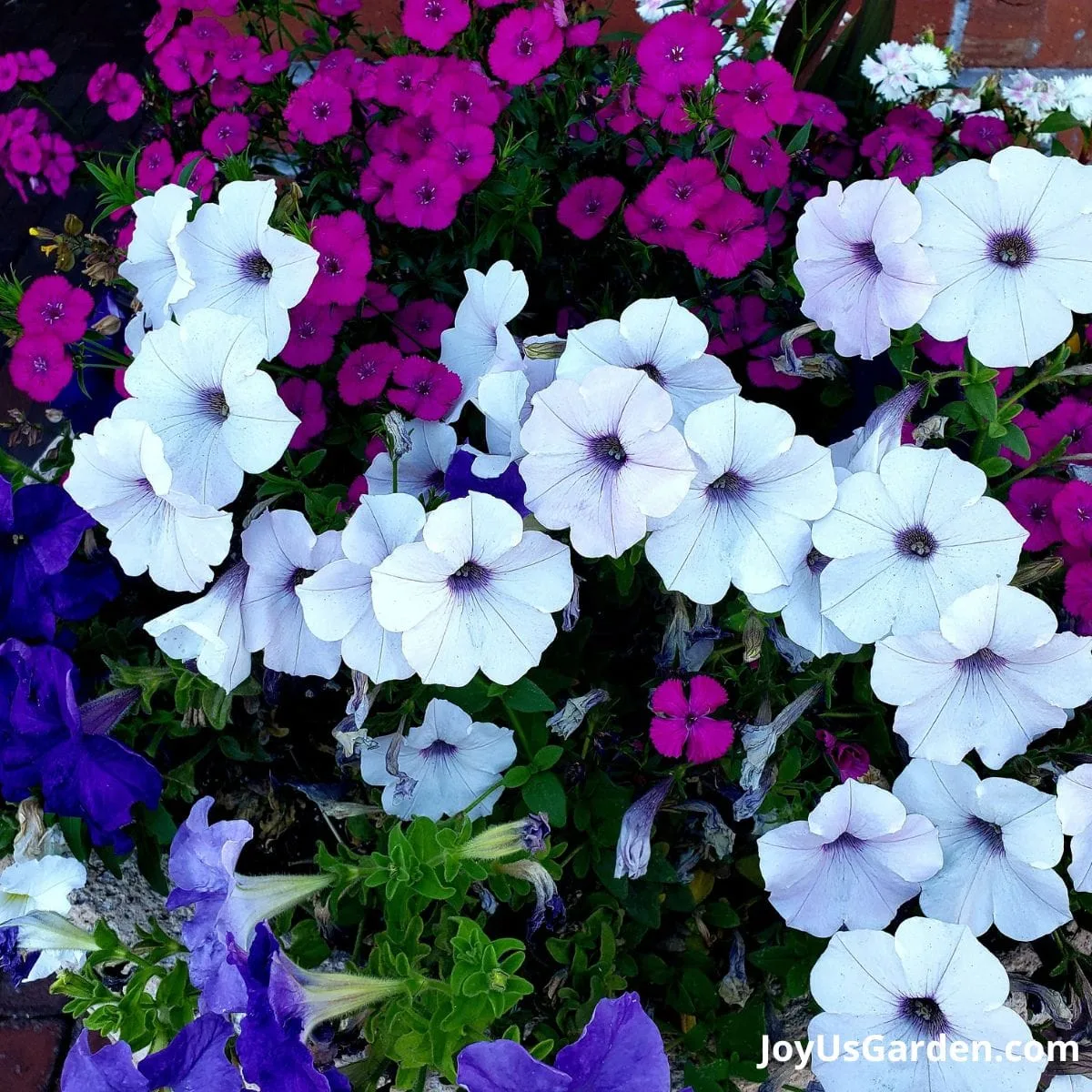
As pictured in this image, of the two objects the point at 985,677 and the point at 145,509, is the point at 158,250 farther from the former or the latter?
the point at 985,677

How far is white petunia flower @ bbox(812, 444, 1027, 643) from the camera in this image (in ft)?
2.58

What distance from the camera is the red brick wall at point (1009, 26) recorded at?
1939 millimetres

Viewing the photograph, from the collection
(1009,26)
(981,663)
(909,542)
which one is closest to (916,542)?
(909,542)

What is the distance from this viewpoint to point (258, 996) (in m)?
0.70

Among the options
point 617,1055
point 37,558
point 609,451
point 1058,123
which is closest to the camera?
point 617,1055

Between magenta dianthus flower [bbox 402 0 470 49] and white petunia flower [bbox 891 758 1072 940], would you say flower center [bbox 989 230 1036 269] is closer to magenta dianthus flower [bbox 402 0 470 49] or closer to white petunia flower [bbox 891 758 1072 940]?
white petunia flower [bbox 891 758 1072 940]

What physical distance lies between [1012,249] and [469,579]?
0.49 meters

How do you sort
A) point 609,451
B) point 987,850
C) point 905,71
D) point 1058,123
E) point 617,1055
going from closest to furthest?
point 617,1055 < point 609,451 < point 987,850 < point 1058,123 < point 905,71

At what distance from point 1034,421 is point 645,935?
651mm

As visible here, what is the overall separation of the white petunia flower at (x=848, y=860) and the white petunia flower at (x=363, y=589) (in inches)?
13.3

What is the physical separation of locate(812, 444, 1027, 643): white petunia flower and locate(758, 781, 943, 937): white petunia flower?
0.46 ft

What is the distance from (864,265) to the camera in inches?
34.1

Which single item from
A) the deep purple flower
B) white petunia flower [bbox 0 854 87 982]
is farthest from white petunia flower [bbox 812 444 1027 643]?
white petunia flower [bbox 0 854 87 982]

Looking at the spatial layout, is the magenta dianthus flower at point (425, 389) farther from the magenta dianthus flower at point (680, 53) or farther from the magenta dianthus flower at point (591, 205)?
the magenta dianthus flower at point (680, 53)
